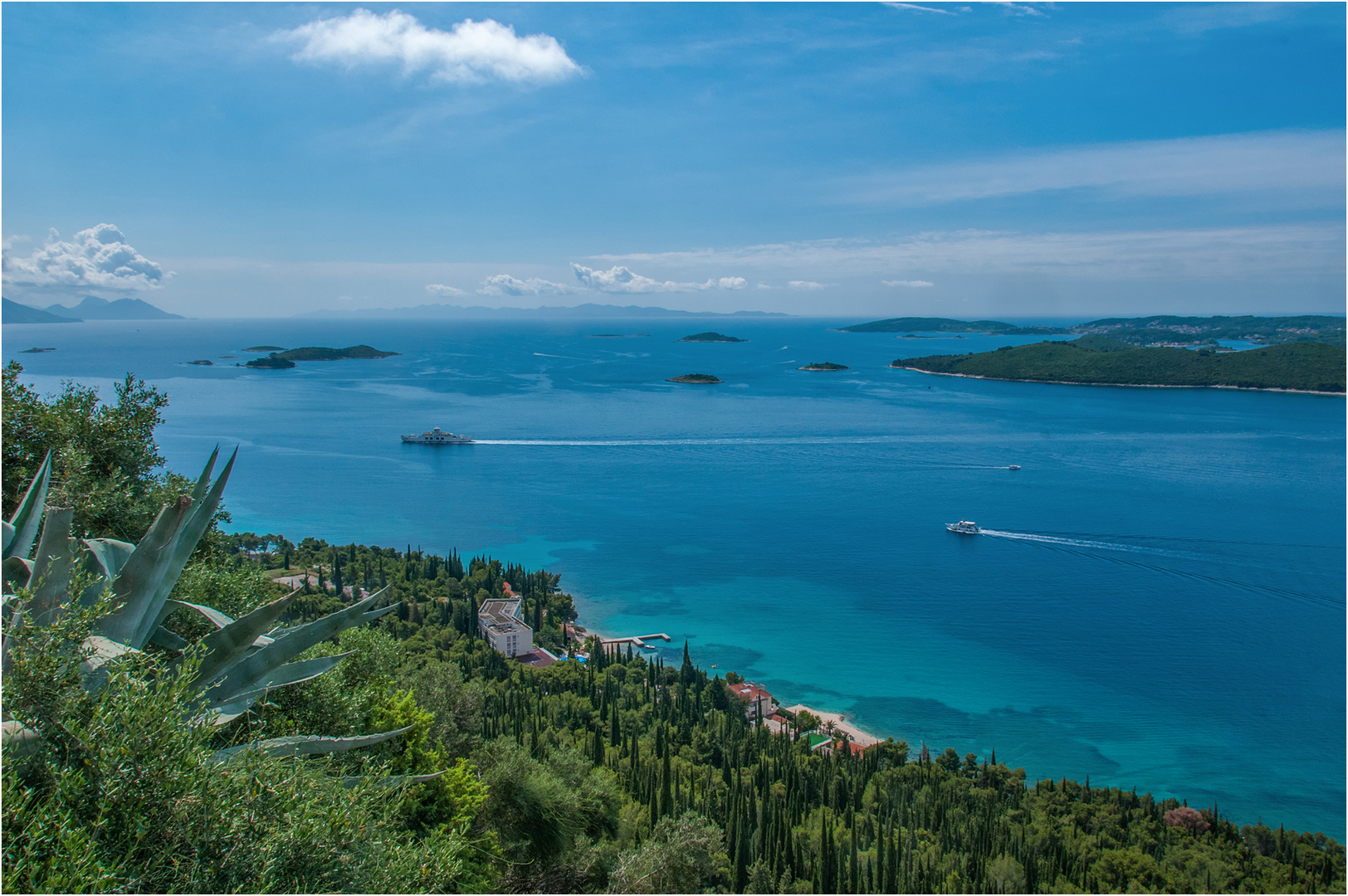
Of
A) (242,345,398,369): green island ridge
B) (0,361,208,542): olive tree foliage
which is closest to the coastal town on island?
(0,361,208,542): olive tree foliage

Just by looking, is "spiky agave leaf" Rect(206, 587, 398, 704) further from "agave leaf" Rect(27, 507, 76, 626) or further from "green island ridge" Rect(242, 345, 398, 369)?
"green island ridge" Rect(242, 345, 398, 369)

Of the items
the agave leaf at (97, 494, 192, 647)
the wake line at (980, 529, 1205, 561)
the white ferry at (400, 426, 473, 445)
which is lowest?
the wake line at (980, 529, 1205, 561)

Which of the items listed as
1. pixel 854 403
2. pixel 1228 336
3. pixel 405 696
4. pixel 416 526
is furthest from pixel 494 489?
pixel 1228 336

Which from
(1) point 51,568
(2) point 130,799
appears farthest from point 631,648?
(2) point 130,799

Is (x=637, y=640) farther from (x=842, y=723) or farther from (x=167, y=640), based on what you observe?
(x=167, y=640)

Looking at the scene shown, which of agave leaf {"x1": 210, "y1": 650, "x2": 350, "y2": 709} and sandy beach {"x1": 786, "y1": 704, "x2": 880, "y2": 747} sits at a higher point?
agave leaf {"x1": 210, "y1": 650, "x2": 350, "y2": 709}

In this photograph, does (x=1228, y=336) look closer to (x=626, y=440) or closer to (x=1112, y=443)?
(x=1112, y=443)

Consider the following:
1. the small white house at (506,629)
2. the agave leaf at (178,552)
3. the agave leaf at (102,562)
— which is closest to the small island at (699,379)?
the small white house at (506,629)

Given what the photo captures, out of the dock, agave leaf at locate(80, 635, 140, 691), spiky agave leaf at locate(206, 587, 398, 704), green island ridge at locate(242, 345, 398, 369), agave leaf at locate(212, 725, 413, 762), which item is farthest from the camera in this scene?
green island ridge at locate(242, 345, 398, 369)
